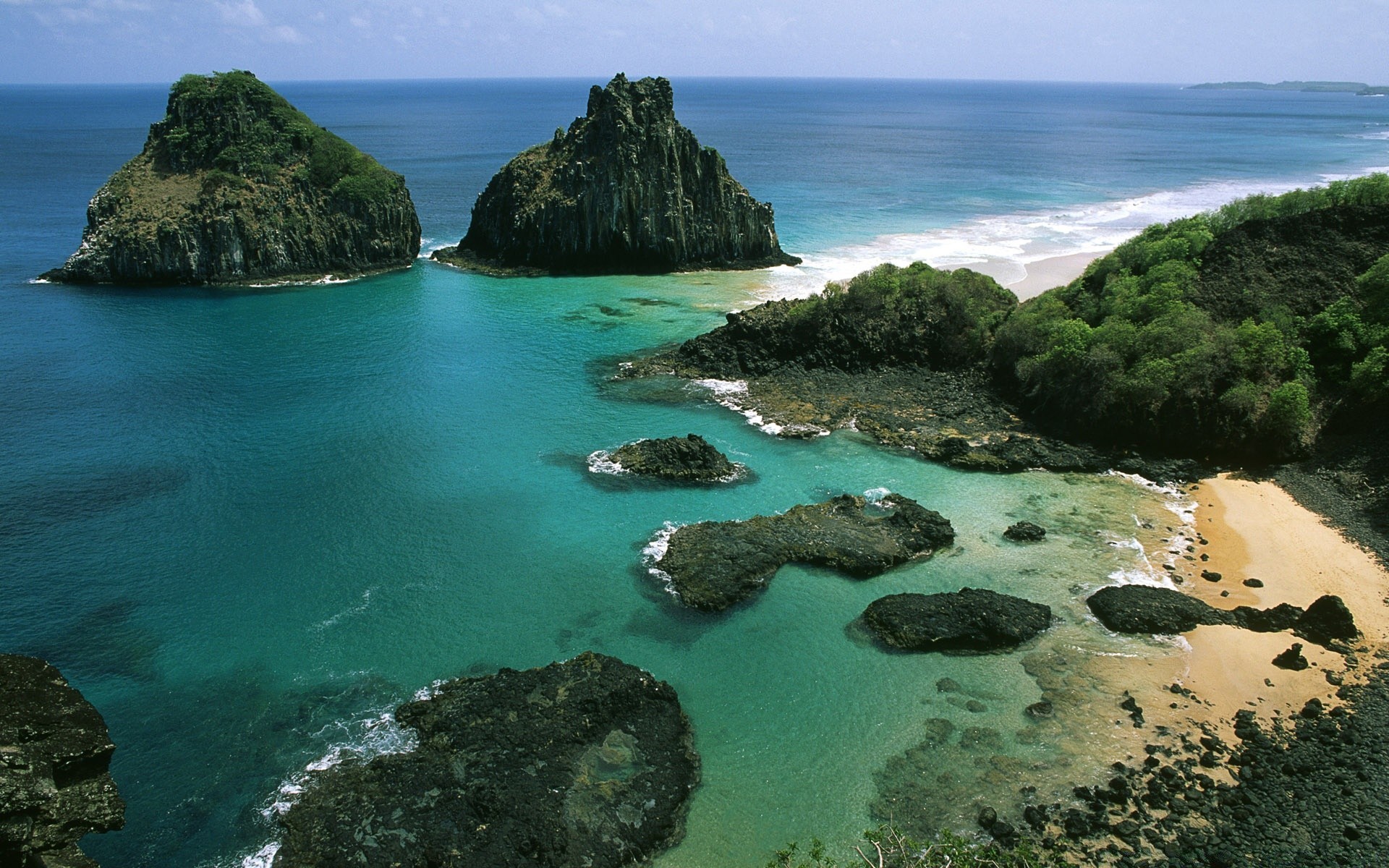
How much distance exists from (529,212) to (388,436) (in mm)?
45272

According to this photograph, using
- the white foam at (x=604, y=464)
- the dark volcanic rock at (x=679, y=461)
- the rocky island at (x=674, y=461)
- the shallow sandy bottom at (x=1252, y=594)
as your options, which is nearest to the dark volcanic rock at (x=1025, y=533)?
the shallow sandy bottom at (x=1252, y=594)

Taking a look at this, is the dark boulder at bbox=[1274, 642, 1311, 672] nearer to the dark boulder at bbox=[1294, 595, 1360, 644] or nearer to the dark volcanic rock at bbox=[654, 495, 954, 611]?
the dark boulder at bbox=[1294, 595, 1360, 644]

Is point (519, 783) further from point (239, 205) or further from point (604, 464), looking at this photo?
point (239, 205)

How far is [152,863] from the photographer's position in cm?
2248

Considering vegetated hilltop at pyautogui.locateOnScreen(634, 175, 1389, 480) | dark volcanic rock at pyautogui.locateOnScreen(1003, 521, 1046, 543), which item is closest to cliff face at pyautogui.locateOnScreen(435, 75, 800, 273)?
vegetated hilltop at pyautogui.locateOnScreen(634, 175, 1389, 480)

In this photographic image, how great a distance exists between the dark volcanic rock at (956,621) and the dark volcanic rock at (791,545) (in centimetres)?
318

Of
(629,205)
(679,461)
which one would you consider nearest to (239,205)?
(629,205)

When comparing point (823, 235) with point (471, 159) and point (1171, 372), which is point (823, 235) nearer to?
point (1171, 372)

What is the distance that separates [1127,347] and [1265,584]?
55.1 ft

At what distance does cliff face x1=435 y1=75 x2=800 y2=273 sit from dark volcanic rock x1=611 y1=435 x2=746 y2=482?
150ft

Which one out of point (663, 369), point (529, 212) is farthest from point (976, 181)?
point (663, 369)

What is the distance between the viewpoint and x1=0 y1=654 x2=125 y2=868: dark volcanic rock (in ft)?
60.3

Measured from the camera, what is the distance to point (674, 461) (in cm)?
4416

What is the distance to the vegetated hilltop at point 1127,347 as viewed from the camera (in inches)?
1752
